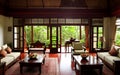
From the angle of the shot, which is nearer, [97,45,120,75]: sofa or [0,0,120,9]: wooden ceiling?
[97,45,120,75]: sofa

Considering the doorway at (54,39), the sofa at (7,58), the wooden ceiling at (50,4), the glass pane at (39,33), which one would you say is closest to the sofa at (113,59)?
the sofa at (7,58)

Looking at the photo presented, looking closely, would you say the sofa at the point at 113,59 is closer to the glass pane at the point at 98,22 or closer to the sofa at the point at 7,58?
the sofa at the point at 7,58

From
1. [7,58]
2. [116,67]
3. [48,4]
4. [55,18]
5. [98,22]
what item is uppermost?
[48,4]

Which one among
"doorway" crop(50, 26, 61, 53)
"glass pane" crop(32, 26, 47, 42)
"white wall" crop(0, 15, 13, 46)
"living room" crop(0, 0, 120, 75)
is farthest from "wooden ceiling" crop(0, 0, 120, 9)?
"glass pane" crop(32, 26, 47, 42)

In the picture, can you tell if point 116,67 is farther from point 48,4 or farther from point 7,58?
point 48,4

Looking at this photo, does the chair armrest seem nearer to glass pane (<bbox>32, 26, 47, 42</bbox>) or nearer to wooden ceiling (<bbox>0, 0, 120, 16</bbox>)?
wooden ceiling (<bbox>0, 0, 120, 16</bbox>)

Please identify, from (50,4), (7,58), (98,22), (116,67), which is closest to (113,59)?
(116,67)

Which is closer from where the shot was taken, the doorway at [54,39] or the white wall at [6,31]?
the white wall at [6,31]

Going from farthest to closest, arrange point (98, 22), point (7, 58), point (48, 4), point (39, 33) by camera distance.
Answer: point (39, 33) < point (98, 22) < point (48, 4) < point (7, 58)

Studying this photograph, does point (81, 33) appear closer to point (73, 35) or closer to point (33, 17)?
point (73, 35)

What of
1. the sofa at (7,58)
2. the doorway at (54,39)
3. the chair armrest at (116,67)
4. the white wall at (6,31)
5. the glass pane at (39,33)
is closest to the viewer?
the chair armrest at (116,67)

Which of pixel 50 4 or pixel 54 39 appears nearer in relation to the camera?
pixel 50 4

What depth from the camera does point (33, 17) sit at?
11750mm

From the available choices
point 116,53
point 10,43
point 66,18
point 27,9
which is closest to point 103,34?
point 66,18
